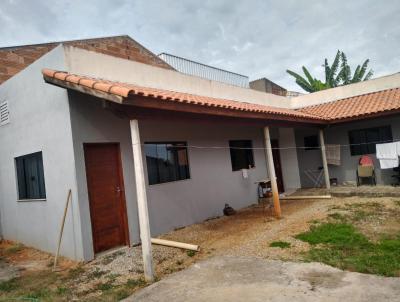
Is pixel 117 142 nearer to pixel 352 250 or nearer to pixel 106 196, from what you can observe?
pixel 106 196

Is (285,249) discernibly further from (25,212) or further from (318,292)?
(25,212)

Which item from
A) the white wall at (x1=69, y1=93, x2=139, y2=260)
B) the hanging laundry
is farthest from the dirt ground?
the hanging laundry

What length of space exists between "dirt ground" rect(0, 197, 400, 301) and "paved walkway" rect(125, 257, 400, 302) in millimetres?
469

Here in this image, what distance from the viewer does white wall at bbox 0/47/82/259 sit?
6.42 m

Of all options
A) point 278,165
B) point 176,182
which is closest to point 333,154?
point 278,165

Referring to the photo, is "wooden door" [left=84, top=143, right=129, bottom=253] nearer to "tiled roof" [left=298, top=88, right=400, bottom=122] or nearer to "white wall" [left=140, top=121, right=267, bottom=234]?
"white wall" [left=140, top=121, right=267, bottom=234]

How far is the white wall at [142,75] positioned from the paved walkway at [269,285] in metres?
4.81

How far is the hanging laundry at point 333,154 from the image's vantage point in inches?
511

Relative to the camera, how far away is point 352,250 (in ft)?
17.5

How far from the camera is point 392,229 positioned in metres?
6.35

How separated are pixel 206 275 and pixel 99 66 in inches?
204

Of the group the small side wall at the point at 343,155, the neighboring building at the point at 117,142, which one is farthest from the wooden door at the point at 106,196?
the small side wall at the point at 343,155

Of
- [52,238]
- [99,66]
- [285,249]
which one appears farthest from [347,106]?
[52,238]

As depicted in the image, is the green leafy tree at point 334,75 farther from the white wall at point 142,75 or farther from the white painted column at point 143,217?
the white painted column at point 143,217
